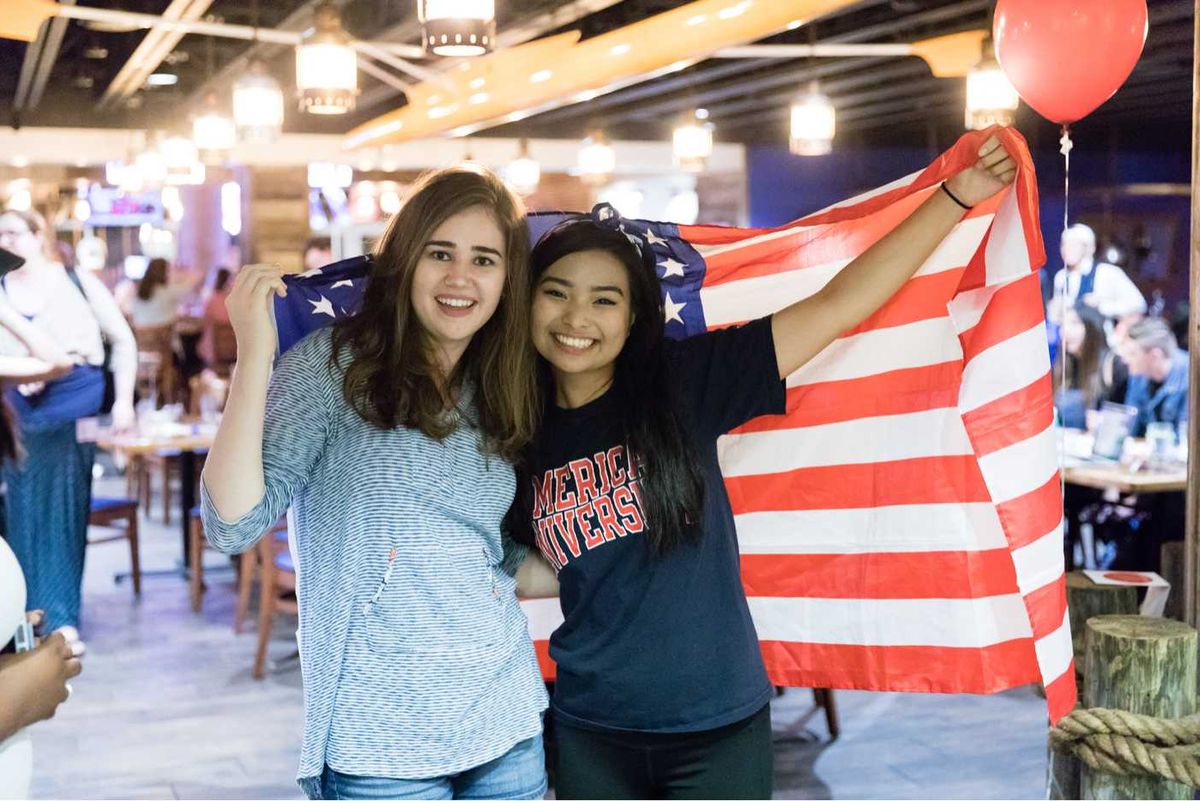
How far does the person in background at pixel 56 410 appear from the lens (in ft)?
18.9

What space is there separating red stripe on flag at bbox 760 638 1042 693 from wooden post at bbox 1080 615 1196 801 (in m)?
0.22

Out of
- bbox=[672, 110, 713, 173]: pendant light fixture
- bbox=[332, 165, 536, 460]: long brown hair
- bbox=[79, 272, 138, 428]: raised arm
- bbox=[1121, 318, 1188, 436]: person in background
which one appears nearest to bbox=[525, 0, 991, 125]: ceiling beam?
bbox=[672, 110, 713, 173]: pendant light fixture

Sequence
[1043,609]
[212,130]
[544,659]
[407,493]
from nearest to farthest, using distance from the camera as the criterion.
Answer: [407,493] → [1043,609] → [544,659] → [212,130]

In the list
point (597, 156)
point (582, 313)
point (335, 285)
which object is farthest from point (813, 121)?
point (582, 313)

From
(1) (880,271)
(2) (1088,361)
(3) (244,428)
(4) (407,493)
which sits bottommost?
(2) (1088,361)

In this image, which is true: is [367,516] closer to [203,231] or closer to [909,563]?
[909,563]

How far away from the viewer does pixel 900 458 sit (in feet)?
Result: 9.19

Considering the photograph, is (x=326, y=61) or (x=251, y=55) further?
(x=251, y=55)

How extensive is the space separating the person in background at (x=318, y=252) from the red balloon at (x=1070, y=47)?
8.44 m

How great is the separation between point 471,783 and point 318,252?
10.2m

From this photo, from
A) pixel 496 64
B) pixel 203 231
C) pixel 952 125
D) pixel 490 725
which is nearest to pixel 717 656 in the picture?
pixel 490 725

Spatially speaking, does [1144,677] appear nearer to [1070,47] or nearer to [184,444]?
[1070,47]

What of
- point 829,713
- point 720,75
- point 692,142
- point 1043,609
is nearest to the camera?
point 1043,609

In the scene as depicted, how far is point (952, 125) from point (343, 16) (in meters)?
6.89
